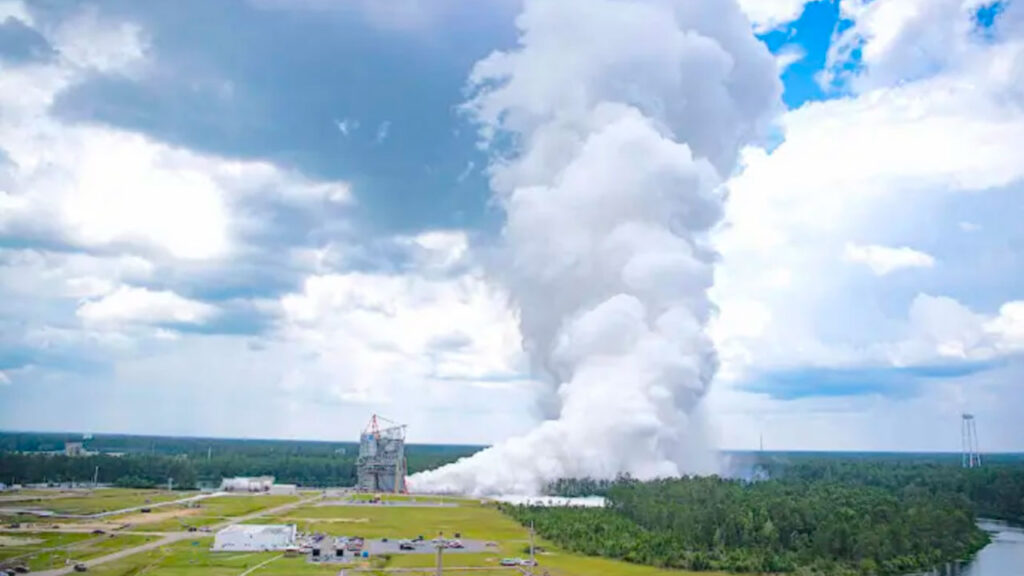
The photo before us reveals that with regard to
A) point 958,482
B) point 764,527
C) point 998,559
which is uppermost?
point 958,482

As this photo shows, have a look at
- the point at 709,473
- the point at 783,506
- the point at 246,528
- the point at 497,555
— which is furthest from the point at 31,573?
the point at 709,473

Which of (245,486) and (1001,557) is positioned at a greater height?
(245,486)

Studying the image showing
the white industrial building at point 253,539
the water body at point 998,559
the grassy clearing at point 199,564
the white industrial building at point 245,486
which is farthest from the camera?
the white industrial building at point 245,486

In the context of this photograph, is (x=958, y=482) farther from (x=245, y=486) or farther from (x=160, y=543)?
(x=160, y=543)

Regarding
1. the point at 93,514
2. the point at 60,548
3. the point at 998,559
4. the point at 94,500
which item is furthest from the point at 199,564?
the point at 998,559

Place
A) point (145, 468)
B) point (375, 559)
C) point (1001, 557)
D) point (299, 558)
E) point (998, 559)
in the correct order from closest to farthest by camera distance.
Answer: point (375, 559), point (299, 558), point (998, 559), point (1001, 557), point (145, 468)

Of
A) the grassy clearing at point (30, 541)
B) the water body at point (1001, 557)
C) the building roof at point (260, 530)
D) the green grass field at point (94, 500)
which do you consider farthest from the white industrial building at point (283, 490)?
the water body at point (1001, 557)

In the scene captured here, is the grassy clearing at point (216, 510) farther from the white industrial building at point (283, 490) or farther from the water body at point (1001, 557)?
the water body at point (1001, 557)
